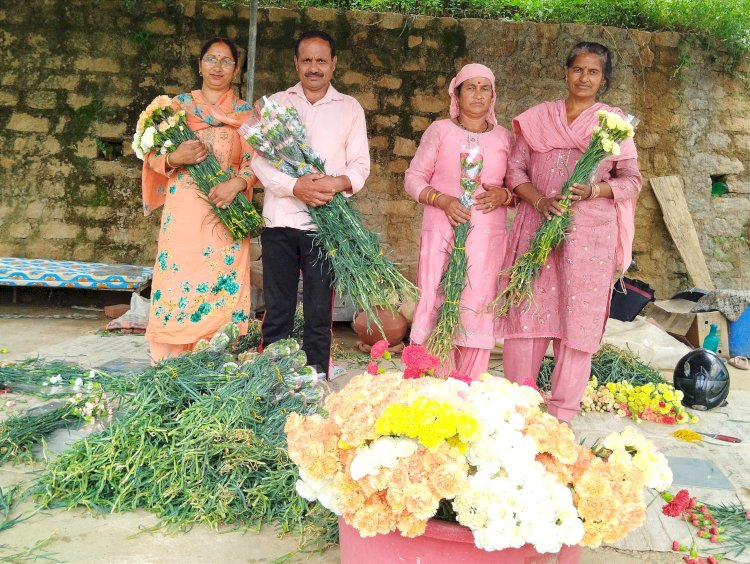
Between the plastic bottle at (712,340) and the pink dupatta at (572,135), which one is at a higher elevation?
the pink dupatta at (572,135)

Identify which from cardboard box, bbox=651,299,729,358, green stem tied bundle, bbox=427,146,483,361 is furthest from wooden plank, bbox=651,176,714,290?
green stem tied bundle, bbox=427,146,483,361

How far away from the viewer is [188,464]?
249 cm

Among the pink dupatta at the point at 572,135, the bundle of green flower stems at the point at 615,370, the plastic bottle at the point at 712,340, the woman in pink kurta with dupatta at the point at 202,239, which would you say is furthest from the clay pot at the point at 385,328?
the plastic bottle at the point at 712,340

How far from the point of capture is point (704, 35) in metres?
6.43

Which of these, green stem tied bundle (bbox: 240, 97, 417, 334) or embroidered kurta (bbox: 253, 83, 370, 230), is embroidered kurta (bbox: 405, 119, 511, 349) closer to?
green stem tied bundle (bbox: 240, 97, 417, 334)

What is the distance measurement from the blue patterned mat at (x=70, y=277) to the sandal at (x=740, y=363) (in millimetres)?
4563

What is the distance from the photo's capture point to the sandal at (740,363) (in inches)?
203

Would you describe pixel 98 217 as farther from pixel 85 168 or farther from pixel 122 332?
pixel 122 332

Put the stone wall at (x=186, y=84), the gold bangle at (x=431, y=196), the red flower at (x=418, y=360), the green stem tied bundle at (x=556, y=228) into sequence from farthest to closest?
1. the stone wall at (x=186, y=84)
2. the gold bangle at (x=431, y=196)
3. the green stem tied bundle at (x=556, y=228)
4. the red flower at (x=418, y=360)

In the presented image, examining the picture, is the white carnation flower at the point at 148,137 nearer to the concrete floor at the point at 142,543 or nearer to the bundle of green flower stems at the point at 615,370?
the concrete floor at the point at 142,543

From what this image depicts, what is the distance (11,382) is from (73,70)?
3.52 meters

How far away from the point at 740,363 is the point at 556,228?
2823 millimetres

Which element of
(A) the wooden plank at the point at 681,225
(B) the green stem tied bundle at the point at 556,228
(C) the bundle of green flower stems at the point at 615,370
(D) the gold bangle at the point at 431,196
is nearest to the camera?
(B) the green stem tied bundle at the point at 556,228

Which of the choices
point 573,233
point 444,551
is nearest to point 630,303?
point 573,233
